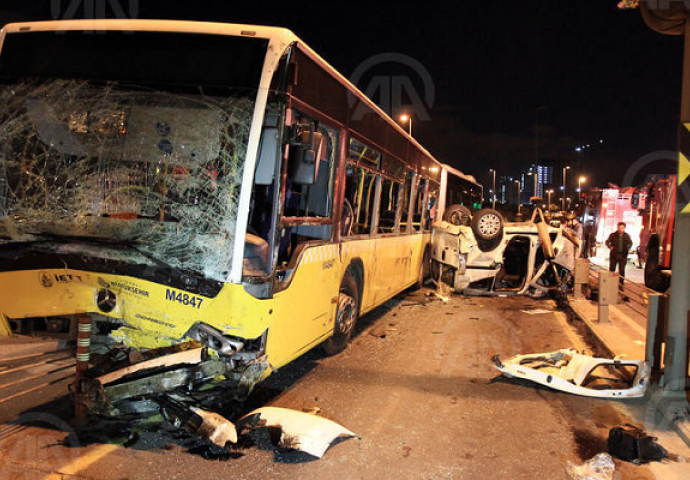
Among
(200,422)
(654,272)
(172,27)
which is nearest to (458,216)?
(654,272)

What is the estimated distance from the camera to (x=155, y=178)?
441 centimetres

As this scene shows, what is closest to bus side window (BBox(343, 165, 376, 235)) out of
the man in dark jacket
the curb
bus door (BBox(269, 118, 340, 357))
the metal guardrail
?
bus door (BBox(269, 118, 340, 357))

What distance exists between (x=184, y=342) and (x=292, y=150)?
1946 millimetres

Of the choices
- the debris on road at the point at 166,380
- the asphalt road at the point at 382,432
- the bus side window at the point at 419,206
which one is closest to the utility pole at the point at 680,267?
the asphalt road at the point at 382,432

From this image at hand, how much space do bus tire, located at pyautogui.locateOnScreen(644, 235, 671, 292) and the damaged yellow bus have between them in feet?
41.0

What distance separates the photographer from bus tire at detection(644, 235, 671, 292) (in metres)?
13.8

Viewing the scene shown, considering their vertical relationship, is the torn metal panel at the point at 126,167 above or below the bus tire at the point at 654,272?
above

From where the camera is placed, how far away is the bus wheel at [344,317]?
6789 millimetres

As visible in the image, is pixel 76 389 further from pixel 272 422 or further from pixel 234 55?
pixel 234 55

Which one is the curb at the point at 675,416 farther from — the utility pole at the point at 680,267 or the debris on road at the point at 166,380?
the debris on road at the point at 166,380

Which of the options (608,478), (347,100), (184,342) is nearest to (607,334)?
(608,478)

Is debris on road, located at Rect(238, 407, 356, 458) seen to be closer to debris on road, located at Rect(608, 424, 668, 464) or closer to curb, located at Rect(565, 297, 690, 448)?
debris on road, located at Rect(608, 424, 668, 464)

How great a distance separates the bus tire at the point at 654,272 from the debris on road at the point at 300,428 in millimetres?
12508

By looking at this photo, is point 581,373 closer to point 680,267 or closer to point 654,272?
point 680,267
